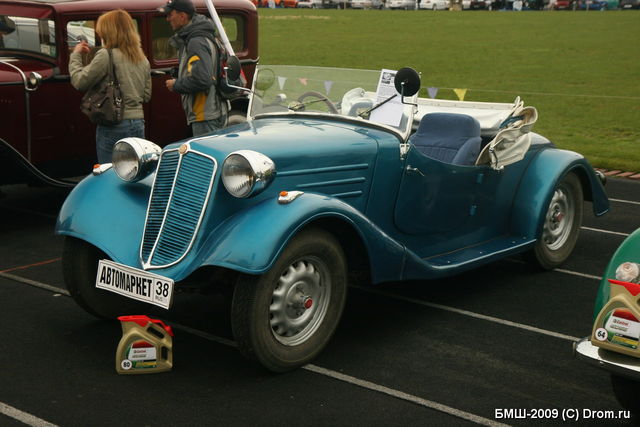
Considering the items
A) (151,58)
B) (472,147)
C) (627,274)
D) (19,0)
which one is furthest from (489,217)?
(19,0)

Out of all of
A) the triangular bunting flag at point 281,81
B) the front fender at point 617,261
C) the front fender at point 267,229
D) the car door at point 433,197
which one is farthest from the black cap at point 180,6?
the front fender at point 617,261

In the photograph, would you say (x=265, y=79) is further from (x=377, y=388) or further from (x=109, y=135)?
(x=377, y=388)

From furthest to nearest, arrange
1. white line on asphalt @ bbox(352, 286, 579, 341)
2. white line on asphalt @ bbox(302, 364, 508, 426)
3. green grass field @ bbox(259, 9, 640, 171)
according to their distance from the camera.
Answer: green grass field @ bbox(259, 9, 640, 171)
white line on asphalt @ bbox(352, 286, 579, 341)
white line on asphalt @ bbox(302, 364, 508, 426)

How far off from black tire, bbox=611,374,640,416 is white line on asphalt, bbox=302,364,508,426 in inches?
22.6

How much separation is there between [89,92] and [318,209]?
3.48 m

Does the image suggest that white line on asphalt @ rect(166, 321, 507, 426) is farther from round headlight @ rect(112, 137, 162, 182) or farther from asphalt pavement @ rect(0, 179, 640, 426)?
round headlight @ rect(112, 137, 162, 182)

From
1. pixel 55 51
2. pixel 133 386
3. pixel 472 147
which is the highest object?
pixel 55 51

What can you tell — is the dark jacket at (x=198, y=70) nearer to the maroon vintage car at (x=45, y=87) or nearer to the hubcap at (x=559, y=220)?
the maroon vintage car at (x=45, y=87)

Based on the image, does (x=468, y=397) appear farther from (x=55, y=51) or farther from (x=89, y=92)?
(x=55, y=51)

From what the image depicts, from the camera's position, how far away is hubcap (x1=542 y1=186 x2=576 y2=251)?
21.8ft

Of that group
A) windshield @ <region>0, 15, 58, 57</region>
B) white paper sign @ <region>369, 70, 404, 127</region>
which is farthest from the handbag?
white paper sign @ <region>369, 70, 404, 127</region>

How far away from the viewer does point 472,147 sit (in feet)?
19.8

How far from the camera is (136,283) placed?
14.7ft

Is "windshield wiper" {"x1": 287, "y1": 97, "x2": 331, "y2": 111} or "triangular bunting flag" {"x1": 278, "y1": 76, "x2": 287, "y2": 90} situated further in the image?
"triangular bunting flag" {"x1": 278, "y1": 76, "x2": 287, "y2": 90}
